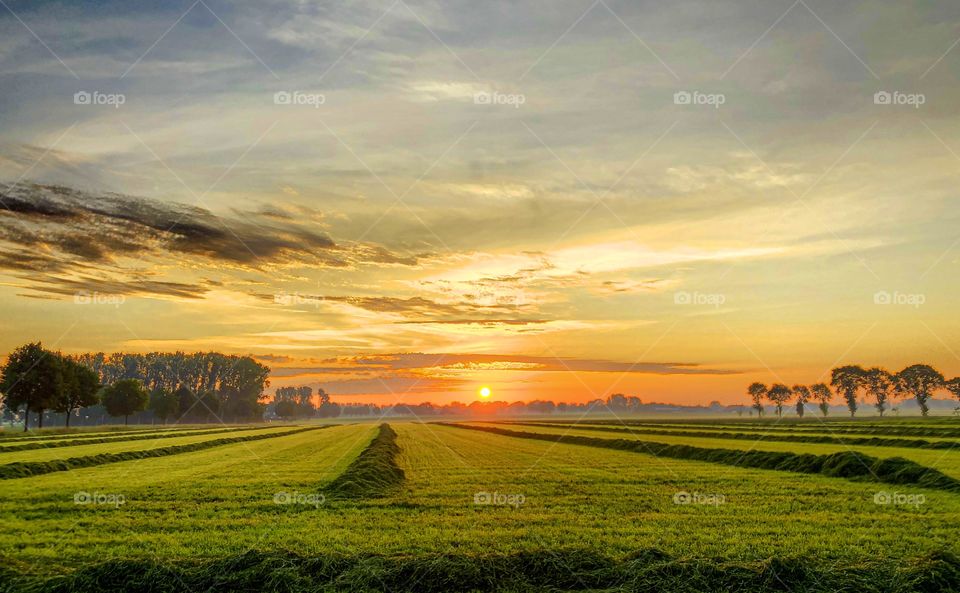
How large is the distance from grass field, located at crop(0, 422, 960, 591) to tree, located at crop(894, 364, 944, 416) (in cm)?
18897

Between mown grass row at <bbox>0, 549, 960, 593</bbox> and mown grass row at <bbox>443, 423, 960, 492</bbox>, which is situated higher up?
mown grass row at <bbox>0, 549, 960, 593</bbox>

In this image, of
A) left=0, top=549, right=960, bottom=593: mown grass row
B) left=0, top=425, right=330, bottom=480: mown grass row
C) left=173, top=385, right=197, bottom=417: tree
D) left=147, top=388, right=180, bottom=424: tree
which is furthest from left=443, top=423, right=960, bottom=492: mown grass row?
left=173, top=385, right=197, bottom=417: tree

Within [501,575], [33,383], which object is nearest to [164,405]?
[33,383]

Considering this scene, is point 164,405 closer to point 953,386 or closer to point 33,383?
point 33,383

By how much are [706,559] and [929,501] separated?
47.6 feet

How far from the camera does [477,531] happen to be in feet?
60.3

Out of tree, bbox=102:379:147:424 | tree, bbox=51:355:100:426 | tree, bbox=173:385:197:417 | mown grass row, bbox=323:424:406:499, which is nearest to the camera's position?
mown grass row, bbox=323:424:406:499

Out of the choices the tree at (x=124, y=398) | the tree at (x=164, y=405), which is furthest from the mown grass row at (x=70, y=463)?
the tree at (x=164, y=405)

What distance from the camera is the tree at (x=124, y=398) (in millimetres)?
135625

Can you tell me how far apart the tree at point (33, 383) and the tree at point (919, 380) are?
213m

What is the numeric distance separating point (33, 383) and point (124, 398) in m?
37.3

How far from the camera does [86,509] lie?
74.5ft

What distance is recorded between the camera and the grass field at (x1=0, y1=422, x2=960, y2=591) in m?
14.1

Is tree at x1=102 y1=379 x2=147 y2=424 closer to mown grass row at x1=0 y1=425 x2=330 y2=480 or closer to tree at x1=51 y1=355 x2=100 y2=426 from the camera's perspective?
tree at x1=51 y1=355 x2=100 y2=426
